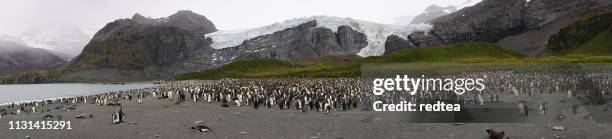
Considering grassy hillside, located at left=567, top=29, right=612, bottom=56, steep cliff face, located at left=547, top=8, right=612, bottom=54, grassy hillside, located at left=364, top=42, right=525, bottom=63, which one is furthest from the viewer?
steep cliff face, located at left=547, top=8, right=612, bottom=54

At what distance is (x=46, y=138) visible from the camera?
74.7ft

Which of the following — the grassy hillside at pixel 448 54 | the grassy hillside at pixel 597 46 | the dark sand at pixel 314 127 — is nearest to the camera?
the dark sand at pixel 314 127

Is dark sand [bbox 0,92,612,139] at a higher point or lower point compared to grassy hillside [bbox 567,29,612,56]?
lower

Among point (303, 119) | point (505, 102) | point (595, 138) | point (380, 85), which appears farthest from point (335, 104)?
point (595, 138)

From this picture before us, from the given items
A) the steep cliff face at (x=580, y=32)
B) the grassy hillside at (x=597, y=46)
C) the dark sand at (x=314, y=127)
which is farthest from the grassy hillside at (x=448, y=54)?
the dark sand at (x=314, y=127)

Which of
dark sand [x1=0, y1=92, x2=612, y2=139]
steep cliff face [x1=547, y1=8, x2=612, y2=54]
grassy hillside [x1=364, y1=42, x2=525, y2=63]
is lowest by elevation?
dark sand [x1=0, y1=92, x2=612, y2=139]

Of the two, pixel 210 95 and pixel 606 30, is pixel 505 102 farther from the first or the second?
pixel 606 30

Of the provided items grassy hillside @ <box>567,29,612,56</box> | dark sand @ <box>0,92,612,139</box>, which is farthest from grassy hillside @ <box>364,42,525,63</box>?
dark sand @ <box>0,92,612,139</box>

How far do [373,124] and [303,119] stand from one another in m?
4.52

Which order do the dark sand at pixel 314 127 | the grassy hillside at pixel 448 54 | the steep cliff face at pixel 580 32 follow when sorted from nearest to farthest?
the dark sand at pixel 314 127 → the grassy hillside at pixel 448 54 → the steep cliff face at pixel 580 32

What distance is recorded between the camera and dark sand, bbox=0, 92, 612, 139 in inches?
827

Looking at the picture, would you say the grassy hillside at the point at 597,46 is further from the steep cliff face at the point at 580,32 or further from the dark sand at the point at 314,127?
the dark sand at the point at 314,127

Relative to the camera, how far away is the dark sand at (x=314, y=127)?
68.9 ft

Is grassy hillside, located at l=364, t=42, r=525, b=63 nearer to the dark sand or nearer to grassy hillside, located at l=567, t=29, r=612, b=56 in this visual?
grassy hillside, located at l=567, t=29, r=612, b=56
